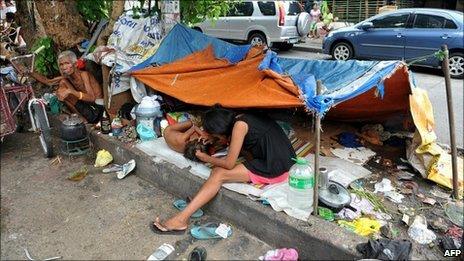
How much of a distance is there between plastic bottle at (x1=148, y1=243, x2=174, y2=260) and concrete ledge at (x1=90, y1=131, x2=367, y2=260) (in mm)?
578

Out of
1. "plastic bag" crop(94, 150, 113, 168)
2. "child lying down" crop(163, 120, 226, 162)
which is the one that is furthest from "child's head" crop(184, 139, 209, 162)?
"plastic bag" crop(94, 150, 113, 168)

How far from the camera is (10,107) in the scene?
15.8 feet

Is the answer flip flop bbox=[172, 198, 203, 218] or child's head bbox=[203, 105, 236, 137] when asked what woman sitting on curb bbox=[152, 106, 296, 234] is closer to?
child's head bbox=[203, 105, 236, 137]

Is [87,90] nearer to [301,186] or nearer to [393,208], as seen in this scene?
[301,186]

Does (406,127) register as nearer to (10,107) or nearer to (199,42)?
(199,42)

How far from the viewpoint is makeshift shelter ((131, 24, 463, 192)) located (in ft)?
10.9

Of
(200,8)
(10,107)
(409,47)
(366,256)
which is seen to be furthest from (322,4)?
(366,256)

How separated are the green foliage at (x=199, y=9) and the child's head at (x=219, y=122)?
12.9 feet

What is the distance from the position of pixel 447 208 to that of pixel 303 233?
141cm

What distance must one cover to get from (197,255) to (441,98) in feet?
20.4

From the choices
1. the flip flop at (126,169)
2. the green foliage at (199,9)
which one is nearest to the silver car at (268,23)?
the green foliage at (199,9)

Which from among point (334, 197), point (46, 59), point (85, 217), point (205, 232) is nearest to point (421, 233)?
point (334, 197)

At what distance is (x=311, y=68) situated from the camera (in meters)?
4.18

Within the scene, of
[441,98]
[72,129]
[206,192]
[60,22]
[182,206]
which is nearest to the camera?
[206,192]
